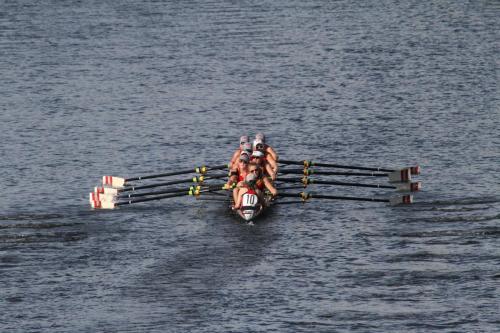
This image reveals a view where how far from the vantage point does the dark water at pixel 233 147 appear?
5356cm

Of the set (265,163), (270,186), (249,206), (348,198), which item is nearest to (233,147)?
(265,163)

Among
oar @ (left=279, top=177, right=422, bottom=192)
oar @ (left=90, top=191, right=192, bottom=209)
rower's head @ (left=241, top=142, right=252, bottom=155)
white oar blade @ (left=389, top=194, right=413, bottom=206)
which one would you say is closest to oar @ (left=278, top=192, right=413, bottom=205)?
white oar blade @ (left=389, top=194, right=413, bottom=206)

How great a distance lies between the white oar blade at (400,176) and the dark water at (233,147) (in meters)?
1.10

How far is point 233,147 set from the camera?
3275 inches

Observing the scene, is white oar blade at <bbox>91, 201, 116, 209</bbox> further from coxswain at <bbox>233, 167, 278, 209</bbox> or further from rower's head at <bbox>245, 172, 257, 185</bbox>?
rower's head at <bbox>245, 172, 257, 185</bbox>

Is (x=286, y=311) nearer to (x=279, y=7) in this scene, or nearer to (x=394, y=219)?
(x=394, y=219)

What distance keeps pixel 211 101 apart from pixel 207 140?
1390 cm

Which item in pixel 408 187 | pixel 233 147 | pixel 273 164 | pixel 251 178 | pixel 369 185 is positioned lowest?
pixel 251 178

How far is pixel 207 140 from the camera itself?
84.8 meters

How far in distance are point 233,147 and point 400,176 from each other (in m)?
16.8

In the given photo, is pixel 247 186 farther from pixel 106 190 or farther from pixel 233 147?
pixel 233 147

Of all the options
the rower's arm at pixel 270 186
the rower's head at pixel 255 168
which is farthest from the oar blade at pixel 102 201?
the rower's arm at pixel 270 186

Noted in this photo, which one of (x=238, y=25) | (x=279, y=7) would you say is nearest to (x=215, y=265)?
(x=238, y=25)

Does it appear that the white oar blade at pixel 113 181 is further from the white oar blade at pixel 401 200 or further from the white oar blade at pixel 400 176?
the white oar blade at pixel 400 176
